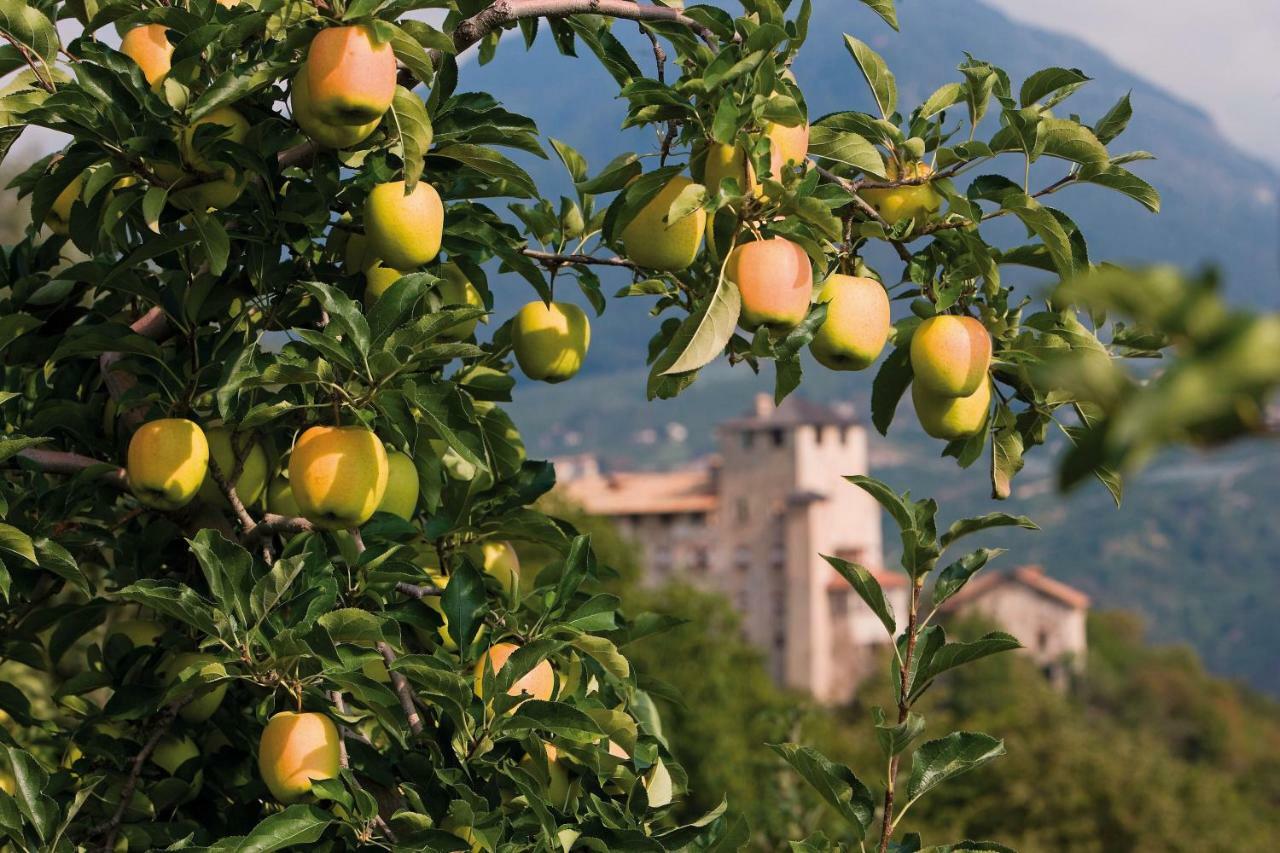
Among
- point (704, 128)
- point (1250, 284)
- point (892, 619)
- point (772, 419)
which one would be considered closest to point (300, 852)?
point (892, 619)

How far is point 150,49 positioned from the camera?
1.81 m

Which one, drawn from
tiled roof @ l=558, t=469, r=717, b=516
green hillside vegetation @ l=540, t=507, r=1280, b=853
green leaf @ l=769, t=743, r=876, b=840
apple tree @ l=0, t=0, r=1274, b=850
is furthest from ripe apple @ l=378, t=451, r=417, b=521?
tiled roof @ l=558, t=469, r=717, b=516

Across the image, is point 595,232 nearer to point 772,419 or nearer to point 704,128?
point 704,128

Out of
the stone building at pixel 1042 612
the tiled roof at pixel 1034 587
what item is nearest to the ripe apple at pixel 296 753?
the tiled roof at pixel 1034 587

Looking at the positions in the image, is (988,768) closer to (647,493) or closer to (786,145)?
(786,145)

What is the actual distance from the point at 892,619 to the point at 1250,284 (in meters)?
148

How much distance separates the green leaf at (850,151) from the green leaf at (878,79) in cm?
11

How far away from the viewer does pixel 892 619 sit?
62.4 inches

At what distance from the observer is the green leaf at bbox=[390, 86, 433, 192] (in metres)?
1.67

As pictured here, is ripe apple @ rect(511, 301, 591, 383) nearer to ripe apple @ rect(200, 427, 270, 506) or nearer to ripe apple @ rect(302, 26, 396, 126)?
ripe apple @ rect(200, 427, 270, 506)

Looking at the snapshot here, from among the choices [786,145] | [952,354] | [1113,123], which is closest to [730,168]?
[786,145]

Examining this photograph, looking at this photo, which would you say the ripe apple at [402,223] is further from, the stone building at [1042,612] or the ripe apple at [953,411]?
the stone building at [1042,612]

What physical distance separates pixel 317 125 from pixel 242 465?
50 cm

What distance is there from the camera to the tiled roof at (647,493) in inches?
1876
